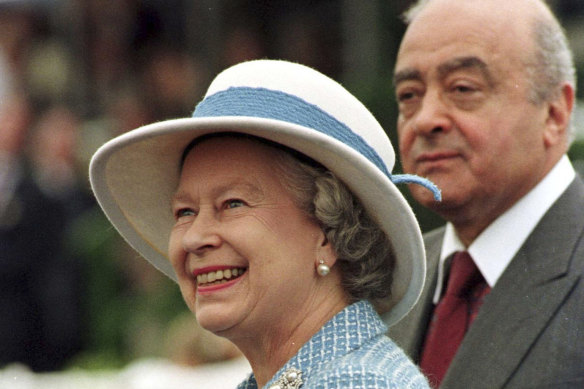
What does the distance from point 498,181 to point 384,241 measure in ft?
2.70

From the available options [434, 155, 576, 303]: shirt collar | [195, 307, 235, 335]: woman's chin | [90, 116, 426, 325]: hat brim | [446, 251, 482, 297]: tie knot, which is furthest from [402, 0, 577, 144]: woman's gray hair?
[195, 307, 235, 335]: woman's chin

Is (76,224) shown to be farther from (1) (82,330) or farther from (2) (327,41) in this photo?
(2) (327,41)

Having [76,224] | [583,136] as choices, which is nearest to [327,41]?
[76,224]

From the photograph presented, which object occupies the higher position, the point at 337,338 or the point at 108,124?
the point at 337,338

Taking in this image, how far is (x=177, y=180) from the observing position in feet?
10.6

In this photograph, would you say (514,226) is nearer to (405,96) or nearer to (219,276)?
(405,96)

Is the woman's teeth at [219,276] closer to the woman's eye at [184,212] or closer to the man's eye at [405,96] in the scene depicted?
the woman's eye at [184,212]

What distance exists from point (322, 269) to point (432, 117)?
1.10 meters

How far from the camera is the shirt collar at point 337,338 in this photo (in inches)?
105

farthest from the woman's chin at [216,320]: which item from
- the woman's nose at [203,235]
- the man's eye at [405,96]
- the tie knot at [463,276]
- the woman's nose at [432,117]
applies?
the man's eye at [405,96]

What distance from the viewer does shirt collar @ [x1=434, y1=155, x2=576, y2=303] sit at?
140 inches

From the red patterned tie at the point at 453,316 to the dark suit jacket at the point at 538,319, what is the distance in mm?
180

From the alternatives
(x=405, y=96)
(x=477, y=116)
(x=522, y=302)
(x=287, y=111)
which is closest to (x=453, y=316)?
(x=522, y=302)

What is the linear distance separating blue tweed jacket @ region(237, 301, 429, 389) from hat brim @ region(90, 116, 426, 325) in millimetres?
207
